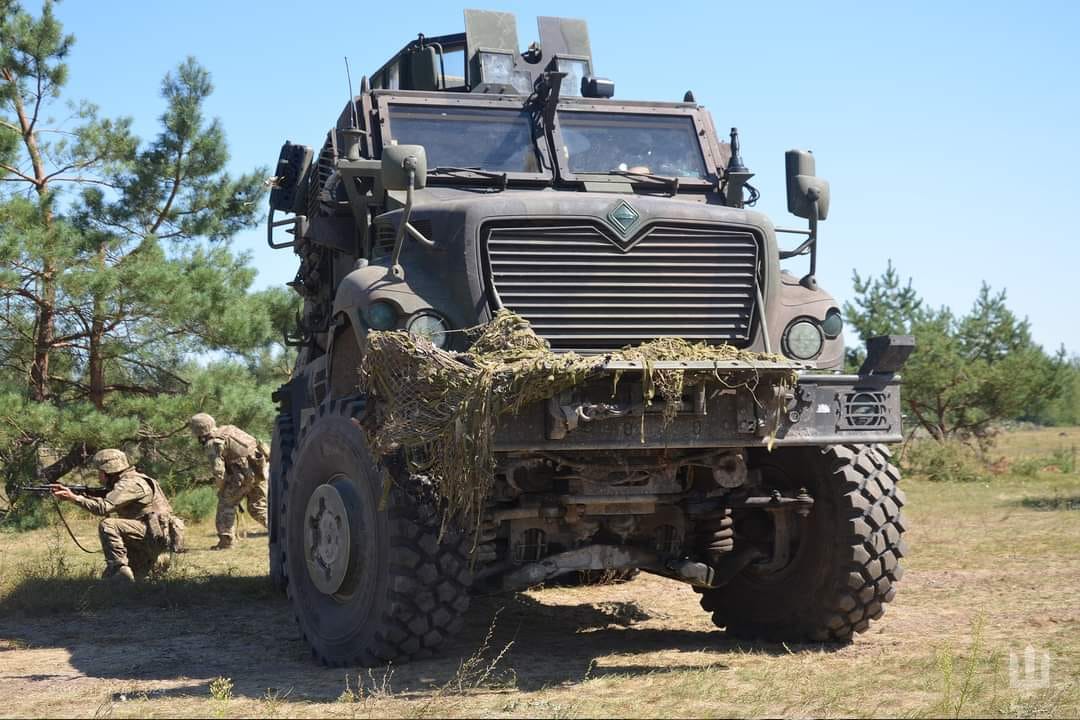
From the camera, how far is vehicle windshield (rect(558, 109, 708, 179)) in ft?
25.3

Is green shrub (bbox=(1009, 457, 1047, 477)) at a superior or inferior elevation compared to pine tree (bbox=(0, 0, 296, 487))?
inferior

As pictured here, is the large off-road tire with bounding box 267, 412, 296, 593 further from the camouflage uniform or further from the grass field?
the camouflage uniform

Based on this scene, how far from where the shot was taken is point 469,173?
7.27 meters

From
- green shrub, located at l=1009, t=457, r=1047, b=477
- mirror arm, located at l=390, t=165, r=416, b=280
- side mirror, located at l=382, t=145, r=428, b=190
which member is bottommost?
green shrub, located at l=1009, t=457, r=1047, b=477

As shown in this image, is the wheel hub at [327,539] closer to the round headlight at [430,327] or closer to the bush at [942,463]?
the round headlight at [430,327]

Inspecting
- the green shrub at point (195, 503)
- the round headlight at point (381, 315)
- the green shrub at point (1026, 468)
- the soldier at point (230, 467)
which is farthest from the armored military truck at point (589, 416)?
the green shrub at point (1026, 468)

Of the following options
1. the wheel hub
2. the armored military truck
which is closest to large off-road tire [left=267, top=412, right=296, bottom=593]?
the armored military truck

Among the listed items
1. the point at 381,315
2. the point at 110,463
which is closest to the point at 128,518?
the point at 110,463

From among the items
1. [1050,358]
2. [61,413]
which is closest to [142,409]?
[61,413]

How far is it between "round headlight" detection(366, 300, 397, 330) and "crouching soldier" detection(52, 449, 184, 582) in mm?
5009

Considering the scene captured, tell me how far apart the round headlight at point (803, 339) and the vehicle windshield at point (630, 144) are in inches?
65.0

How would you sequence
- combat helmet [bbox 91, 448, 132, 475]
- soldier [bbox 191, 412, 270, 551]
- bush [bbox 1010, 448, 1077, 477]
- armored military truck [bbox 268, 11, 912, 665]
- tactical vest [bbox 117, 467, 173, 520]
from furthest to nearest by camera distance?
bush [bbox 1010, 448, 1077, 477] → soldier [bbox 191, 412, 270, 551] → combat helmet [bbox 91, 448, 132, 475] → tactical vest [bbox 117, 467, 173, 520] → armored military truck [bbox 268, 11, 912, 665]

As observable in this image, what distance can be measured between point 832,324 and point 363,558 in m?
2.72

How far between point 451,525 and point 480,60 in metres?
3.79
